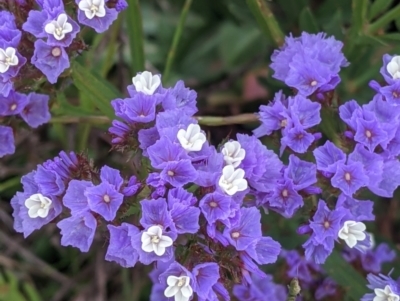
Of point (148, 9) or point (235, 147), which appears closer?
point (235, 147)

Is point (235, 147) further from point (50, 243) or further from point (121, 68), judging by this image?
point (50, 243)

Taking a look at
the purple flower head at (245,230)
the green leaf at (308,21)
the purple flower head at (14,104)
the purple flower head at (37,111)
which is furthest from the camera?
the green leaf at (308,21)

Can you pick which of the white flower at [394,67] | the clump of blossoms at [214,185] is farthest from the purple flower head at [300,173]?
the white flower at [394,67]

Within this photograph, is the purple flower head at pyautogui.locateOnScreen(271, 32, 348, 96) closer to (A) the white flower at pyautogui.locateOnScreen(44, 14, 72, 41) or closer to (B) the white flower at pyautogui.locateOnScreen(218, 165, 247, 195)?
(B) the white flower at pyautogui.locateOnScreen(218, 165, 247, 195)

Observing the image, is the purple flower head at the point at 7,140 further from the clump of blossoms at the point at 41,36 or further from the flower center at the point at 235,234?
the flower center at the point at 235,234

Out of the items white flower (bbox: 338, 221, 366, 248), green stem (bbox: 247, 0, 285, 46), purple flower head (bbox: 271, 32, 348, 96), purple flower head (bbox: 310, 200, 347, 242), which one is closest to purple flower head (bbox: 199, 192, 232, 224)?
purple flower head (bbox: 310, 200, 347, 242)

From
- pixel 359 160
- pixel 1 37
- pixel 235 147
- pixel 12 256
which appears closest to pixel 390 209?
pixel 359 160
